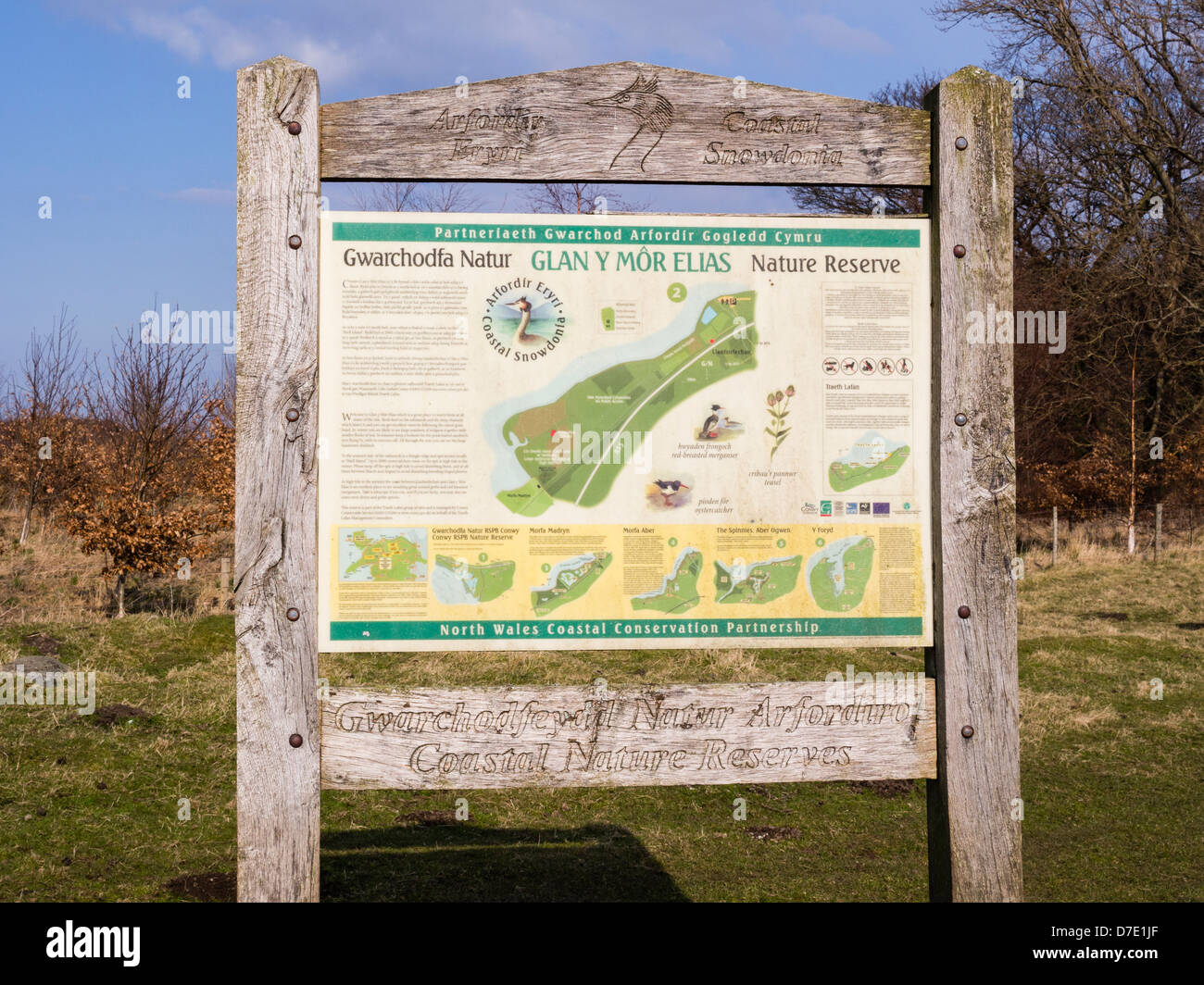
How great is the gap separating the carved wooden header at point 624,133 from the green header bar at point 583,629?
5.31 feet

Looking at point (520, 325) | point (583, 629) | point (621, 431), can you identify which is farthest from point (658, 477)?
point (520, 325)

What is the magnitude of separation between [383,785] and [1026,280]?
27.6 m

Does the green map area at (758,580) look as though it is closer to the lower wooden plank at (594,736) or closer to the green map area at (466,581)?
the lower wooden plank at (594,736)

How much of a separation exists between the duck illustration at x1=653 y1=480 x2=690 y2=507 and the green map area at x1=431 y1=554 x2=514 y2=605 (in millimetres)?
611

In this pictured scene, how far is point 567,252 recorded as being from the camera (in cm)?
377

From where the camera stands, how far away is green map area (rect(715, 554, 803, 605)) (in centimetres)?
378

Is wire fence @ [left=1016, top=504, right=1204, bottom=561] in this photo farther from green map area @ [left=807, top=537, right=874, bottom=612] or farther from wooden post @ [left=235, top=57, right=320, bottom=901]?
wooden post @ [left=235, top=57, right=320, bottom=901]

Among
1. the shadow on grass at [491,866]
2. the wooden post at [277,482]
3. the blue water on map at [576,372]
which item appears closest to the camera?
the wooden post at [277,482]

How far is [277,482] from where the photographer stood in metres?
3.67

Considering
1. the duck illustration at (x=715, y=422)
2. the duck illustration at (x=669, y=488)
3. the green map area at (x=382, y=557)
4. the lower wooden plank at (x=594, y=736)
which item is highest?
the duck illustration at (x=715, y=422)

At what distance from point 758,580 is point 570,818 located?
14.1 feet

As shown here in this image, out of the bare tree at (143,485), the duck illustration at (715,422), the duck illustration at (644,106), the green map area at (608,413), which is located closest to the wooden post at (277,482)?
the green map area at (608,413)

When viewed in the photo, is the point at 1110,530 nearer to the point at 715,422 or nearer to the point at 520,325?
the point at 715,422

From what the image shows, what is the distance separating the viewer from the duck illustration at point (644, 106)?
12.4 feet
